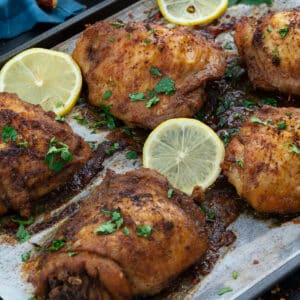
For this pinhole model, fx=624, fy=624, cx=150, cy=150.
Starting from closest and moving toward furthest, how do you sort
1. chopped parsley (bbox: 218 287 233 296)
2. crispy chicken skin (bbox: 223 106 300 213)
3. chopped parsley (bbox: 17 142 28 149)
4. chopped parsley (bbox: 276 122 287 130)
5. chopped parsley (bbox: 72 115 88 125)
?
chopped parsley (bbox: 218 287 233 296)
crispy chicken skin (bbox: 223 106 300 213)
chopped parsley (bbox: 276 122 287 130)
chopped parsley (bbox: 17 142 28 149)
chopped parsley (bbox: 72 115 88 125)

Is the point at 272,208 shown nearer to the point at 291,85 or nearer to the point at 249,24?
the point at 291,85

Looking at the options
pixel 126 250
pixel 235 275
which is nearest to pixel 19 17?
pixel 126 250

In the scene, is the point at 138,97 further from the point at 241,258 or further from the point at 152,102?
the point at 241,258

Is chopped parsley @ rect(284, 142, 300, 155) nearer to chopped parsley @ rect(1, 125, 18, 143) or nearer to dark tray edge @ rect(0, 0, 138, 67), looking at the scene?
chopped parsley @ rect(1, 125, 18, 143)

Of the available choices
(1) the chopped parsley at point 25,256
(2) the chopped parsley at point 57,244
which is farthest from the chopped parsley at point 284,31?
(1) the chopped parsley at point 25,256

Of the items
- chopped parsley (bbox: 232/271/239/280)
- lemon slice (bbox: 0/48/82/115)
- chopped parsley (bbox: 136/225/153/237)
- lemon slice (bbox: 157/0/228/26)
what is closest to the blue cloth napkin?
lemon slice (bbox: 0/48/82/115)

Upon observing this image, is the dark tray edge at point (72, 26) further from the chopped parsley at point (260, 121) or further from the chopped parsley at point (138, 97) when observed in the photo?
the chopped parsley at point (260, 121)
